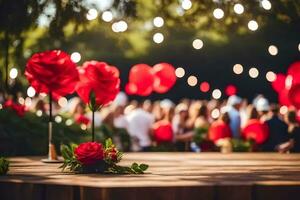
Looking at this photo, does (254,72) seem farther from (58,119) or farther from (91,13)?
(91,13)

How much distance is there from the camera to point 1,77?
14.1 metres

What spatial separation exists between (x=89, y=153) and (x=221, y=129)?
7275 mm

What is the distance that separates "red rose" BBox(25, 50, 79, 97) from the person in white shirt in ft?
22.8

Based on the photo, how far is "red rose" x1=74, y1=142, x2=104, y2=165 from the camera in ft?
29.4

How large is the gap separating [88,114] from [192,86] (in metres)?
17.8

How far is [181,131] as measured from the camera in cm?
1839

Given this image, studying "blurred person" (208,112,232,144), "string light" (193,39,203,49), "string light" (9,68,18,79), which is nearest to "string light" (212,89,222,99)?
"string light" (193,39,203,49)

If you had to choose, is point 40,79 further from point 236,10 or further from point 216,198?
point 236,10

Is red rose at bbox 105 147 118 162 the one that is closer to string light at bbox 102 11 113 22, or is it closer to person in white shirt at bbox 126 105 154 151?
string light at bbox 102 11 113 22

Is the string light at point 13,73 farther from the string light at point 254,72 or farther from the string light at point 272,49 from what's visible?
the string light at point 254,72

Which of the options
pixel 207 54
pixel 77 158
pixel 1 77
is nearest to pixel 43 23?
pixel 1 77

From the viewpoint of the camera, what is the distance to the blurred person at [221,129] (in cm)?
1602

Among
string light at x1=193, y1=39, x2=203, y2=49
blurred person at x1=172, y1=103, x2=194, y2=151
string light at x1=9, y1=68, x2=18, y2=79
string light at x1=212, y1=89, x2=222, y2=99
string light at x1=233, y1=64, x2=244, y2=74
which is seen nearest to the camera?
string light at x1=9, y1=68, x2=18, y2=79

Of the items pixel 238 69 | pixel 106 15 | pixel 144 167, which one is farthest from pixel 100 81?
pixel 238 69
